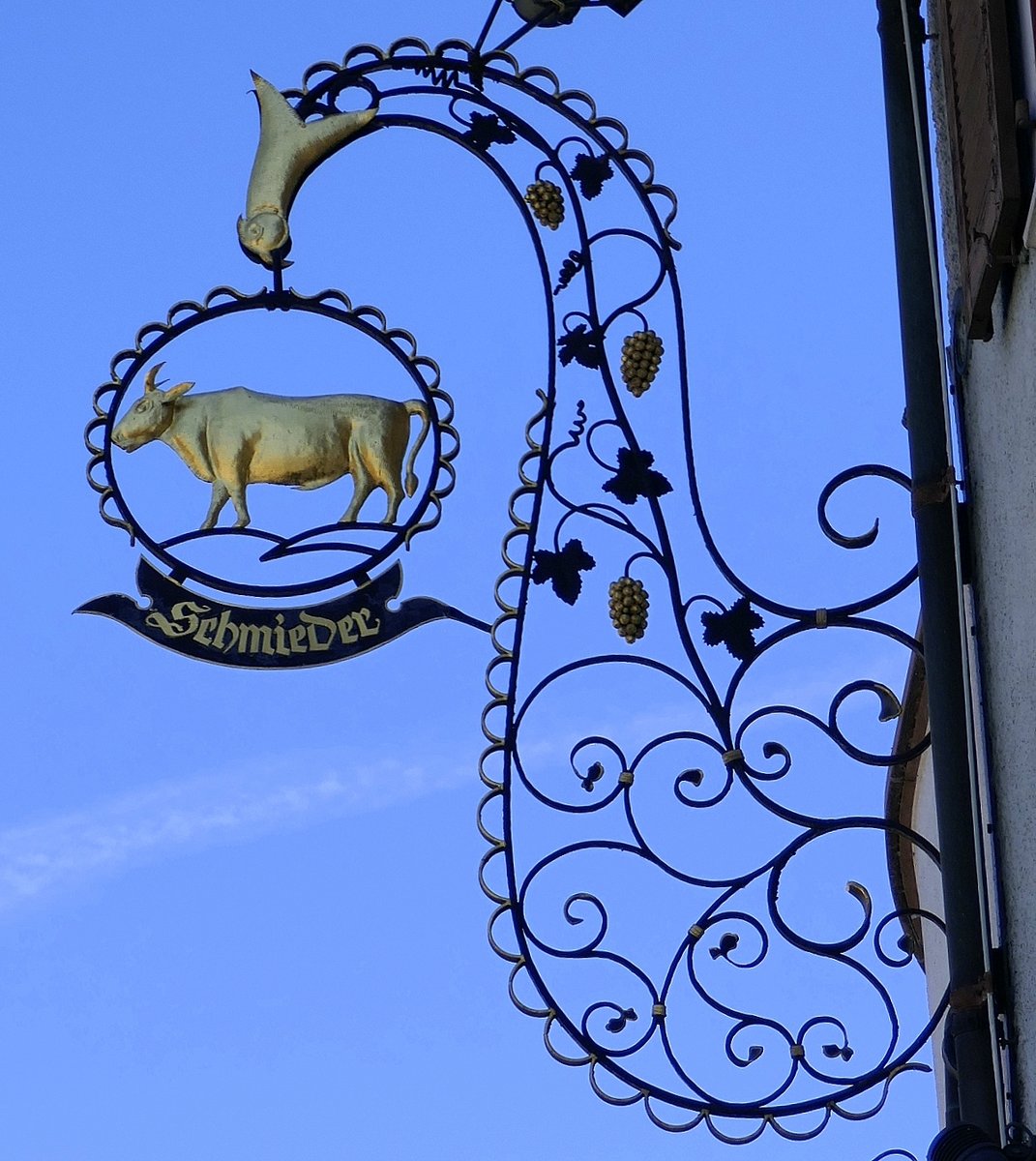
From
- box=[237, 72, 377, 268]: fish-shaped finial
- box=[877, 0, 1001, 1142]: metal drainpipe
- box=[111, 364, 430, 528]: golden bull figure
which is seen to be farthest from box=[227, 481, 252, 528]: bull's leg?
box=[877, 0, 1001, 1142]: metal drainpipe

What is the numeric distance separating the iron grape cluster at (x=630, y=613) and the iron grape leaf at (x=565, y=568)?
0.34 feet

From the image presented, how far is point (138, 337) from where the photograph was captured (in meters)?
4.68

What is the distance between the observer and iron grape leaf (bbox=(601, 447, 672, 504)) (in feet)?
14.7

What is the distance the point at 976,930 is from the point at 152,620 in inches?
65.2

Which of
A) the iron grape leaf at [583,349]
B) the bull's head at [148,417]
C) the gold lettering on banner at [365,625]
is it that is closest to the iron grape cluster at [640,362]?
the iron grape leaf at [583,349]

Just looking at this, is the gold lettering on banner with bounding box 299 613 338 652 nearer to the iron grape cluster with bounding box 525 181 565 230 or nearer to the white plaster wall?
the iron grape cluster with bounding box 525 181 565 230

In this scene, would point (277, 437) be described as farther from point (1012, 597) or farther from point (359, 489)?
point (1012, 597)

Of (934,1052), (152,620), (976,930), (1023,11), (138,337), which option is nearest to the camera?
(1023,11)

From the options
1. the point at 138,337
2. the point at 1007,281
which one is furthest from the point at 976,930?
the point at 138,337

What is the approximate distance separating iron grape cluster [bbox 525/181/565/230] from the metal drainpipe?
Answer: 69cm

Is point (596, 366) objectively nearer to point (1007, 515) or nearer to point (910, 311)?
point (910, 311)

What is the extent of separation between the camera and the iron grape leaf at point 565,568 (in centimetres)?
442

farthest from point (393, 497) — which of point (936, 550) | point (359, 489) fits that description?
point (936, 550)

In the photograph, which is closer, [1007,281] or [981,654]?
[1007,281]
